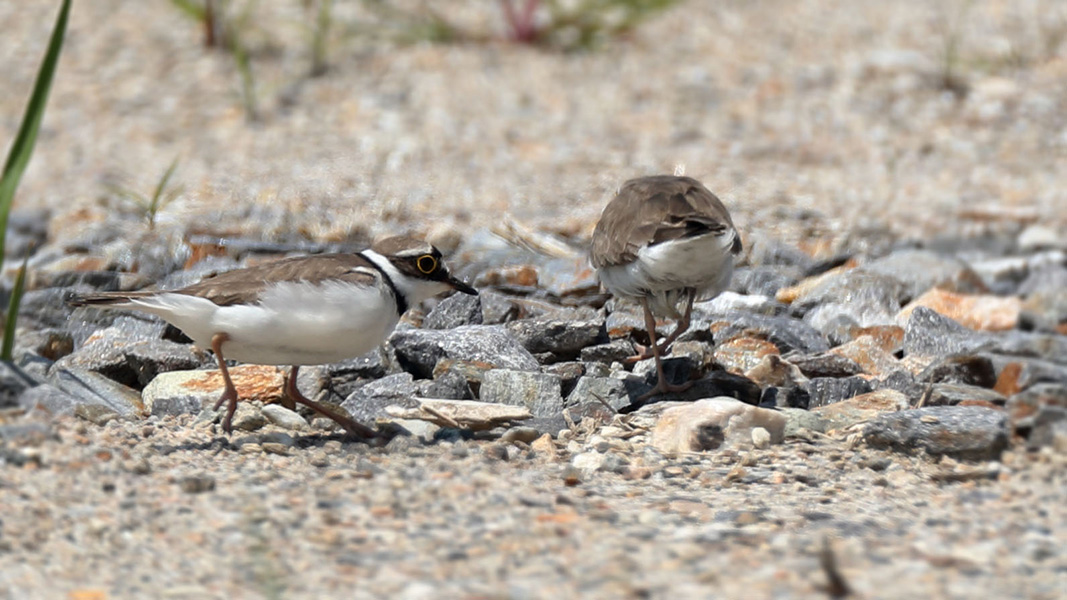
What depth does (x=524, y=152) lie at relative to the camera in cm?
852

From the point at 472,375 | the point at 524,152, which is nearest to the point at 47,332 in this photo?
the point at 472,375

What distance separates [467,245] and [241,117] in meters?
3.08

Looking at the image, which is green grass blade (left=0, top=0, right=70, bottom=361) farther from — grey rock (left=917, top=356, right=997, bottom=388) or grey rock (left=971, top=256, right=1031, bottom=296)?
grey rock (left=971, top=256, right=1031, bottom=296)

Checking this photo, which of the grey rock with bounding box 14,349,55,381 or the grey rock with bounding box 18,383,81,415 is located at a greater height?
the grey rock with bounding box 18,383,81,415

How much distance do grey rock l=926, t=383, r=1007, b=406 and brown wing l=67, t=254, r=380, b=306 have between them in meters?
1.93

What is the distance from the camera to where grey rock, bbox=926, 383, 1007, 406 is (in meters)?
4.36

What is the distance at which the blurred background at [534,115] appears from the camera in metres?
7.37

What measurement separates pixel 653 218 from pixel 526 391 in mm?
799

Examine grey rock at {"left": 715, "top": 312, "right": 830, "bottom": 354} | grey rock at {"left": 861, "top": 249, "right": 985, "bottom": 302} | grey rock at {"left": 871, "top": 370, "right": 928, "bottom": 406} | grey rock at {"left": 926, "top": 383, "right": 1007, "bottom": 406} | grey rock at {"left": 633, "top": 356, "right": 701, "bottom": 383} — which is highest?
grey rock at {"left": 861, "top": 249, "right": 985, "bottom": 302}

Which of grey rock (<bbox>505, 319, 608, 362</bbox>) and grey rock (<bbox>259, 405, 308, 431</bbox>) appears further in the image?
grey rock (<bbox>505, 319, 608, 362</bbox>)

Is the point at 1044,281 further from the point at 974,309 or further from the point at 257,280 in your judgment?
the point at 257,280

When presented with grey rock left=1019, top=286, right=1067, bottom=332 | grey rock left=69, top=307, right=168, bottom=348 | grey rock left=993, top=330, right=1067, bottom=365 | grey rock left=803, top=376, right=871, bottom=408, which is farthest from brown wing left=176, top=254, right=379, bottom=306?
grey rock left=1019, top=286, right=1067, bottom=332

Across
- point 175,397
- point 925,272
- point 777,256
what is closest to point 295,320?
point 175,397

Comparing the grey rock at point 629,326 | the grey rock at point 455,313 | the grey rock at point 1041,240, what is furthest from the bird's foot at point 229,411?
the grey rock at point 1041,240
